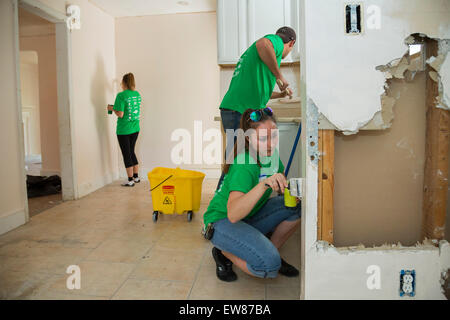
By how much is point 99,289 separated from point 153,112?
3.32 metres

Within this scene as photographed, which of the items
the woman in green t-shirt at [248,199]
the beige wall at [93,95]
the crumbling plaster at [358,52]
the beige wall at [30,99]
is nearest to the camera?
the crumbling plaster at [358,52]

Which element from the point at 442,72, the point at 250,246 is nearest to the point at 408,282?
the point at 250,246

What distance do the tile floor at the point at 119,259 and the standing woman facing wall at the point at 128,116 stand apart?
1.20 metres

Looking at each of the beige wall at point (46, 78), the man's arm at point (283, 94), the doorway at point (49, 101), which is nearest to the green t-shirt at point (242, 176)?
the man's arm at point (283, 94)

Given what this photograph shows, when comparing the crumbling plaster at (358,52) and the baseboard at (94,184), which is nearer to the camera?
the crumbling plaster at (358,52)

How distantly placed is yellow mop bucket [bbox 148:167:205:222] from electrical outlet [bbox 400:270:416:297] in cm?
171

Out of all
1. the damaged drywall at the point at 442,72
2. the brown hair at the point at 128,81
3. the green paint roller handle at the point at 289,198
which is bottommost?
the green paint roller handle at the point at 289,198

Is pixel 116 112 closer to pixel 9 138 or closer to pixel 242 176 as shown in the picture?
pixel 9 138

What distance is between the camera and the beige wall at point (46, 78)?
447 centimetres

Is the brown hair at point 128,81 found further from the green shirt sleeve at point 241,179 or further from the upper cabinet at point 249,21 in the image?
the green shirt sleeve at point 241,179

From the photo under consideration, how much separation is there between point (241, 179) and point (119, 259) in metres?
0.99

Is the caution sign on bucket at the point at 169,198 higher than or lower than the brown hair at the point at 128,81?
lower

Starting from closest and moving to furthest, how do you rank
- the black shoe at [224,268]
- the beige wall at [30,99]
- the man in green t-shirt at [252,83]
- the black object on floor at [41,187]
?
the black shoe at [224,268]
the man in green t-shirt at [252,83]
the black object on floor at [41,187]
the beige wall at [30,99]

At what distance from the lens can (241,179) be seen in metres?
1.57
